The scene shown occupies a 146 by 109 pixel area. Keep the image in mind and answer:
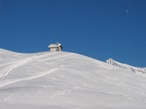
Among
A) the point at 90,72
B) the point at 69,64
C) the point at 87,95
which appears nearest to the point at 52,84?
the point at 87,95

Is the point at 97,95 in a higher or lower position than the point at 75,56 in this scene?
lower

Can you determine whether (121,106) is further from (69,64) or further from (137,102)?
(69,64)

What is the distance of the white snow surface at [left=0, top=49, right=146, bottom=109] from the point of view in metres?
8.97

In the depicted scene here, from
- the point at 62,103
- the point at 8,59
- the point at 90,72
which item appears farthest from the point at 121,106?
the point at 8,59

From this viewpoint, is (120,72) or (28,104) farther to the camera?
(120,72)

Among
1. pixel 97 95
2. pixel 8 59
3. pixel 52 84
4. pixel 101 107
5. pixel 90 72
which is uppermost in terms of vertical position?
pixel 8 59

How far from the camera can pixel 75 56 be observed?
19.2 m

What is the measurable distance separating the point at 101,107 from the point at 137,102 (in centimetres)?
178

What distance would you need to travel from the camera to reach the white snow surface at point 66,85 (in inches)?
353

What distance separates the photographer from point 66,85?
11.3 m

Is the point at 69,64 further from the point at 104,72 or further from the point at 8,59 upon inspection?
the point at 8,59

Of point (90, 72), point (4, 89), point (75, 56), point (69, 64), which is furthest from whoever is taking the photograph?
point (75, 56)

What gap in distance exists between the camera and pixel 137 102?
33.4ft

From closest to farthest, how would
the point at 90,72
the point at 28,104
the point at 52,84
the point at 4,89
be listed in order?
the point at 28,104 → the point at 4,89 → the point at 52,84 → the point at 90,72
